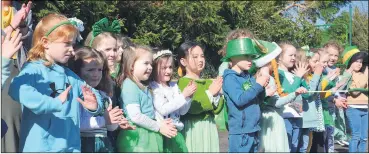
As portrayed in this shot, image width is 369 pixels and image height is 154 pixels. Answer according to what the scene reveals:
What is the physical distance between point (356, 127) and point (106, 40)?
4157 mm

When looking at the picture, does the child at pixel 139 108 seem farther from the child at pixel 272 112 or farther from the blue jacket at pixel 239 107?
the child at pixel 272 112

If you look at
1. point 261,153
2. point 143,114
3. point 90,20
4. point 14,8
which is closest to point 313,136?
point 261,153

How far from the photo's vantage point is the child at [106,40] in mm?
4477

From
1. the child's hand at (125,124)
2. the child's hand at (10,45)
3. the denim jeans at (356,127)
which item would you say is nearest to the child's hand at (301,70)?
the denim jeans at (356,127)

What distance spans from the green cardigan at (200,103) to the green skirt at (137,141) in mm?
716

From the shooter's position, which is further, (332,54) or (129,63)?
(332,54)

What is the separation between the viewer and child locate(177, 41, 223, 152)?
5012 millimetres

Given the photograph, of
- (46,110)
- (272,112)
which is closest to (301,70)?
(272,112)

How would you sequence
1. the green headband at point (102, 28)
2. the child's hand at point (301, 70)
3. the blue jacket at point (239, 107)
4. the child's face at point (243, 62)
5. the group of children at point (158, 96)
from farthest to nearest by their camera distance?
the child's hand at point (301, 70) < the child's face at point (243, 62) < the blue jacket at point (239, 107) < the green headband at point (102, 28) < the group of children at point (158, 96)

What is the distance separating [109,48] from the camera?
176 inches

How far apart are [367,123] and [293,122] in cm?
185

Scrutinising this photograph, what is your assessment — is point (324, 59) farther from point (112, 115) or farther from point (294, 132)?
point (112, 115)

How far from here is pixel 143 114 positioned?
14.1 feet

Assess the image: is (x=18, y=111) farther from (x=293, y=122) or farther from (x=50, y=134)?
(x=293, y=122)
